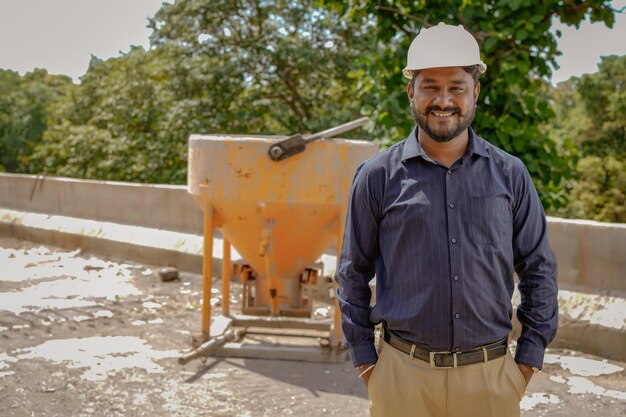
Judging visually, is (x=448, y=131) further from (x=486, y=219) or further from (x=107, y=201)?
(x=107, y=201)

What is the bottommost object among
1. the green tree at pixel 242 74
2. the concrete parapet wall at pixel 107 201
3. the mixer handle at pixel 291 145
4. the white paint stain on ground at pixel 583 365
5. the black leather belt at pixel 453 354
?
the white paint stain on ground at pixel 583 365

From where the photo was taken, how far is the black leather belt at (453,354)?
261 centimetres

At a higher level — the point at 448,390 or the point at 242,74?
the point at 242,74

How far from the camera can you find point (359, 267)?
2799 millimetres

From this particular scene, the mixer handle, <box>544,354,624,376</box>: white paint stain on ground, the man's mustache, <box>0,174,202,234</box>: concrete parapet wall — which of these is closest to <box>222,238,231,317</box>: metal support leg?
the mixer handle

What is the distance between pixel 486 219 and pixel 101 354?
4.36 m

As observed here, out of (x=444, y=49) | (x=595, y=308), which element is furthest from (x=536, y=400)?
(x=444, y=49)

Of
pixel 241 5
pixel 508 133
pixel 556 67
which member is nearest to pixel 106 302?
pixel 508 133

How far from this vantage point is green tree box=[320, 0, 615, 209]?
26.6 feet

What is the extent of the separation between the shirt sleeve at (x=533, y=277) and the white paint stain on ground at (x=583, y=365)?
3230 millimetres

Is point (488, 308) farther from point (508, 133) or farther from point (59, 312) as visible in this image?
point (508, 133)

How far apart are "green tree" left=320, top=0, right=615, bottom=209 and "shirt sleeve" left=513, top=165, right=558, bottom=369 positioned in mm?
5717

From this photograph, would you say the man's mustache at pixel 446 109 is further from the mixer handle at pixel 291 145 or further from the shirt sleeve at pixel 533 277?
the mixer handle at pixel 291 145

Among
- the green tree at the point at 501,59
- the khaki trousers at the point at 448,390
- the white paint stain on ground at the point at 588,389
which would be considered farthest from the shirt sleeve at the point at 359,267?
the green tree at the point at 501,59
